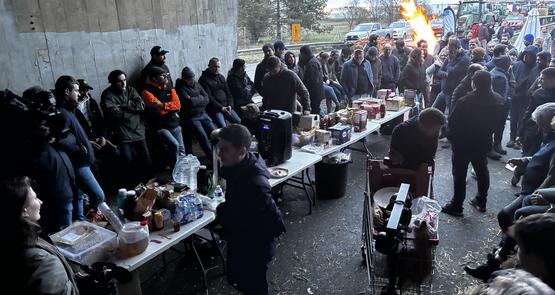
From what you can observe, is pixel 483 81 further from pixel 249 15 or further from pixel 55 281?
pixel 249 15

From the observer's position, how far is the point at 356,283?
3656 mm

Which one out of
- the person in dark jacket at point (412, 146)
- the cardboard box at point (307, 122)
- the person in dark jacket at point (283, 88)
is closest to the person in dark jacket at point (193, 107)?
the person in dark jacket at point (283, 88)

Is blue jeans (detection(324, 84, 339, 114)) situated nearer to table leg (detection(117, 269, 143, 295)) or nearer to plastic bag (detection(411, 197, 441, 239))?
plastic bag (detection(411, 197, 441, 239))

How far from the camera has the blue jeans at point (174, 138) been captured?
5746mm

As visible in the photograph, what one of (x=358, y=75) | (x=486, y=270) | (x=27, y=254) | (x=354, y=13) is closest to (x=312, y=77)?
(x=358, y=75)

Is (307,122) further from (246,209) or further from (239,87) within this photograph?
(246,209)

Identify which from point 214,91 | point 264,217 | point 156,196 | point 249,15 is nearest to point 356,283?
point 264,217

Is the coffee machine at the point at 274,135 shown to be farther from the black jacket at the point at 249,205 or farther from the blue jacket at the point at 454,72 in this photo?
the blue jacket at the point at 454,72

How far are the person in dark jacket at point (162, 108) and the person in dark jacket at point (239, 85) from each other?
1.42m

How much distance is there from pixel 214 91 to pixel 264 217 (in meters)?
4.28

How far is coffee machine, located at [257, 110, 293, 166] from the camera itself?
13.9 feet

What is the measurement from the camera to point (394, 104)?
680 cm

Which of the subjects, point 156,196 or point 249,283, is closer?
point 249,283

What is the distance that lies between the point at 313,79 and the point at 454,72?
2.57m
